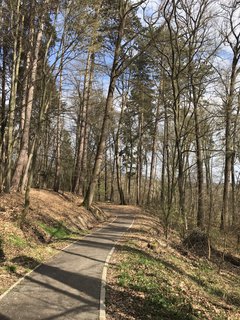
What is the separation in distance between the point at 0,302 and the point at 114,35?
2467 centimetres

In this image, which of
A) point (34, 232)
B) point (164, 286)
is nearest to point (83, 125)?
point (34, 232)

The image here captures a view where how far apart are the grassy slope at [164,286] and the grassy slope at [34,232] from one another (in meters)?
2.25

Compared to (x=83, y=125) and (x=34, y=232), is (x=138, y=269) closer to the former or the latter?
(x=34, y=232)

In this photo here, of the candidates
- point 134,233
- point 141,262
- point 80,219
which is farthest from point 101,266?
point 80,219

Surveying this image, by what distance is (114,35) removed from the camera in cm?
2784

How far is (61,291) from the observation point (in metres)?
7.66

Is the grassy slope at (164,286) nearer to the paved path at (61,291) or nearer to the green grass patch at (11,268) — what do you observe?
the paved path at (61,291)

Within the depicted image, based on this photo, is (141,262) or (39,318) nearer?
(39,318)

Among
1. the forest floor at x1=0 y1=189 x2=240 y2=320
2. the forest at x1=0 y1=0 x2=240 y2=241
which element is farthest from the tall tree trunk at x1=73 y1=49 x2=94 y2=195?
the forest floor at x1=0 y1=189 x2=240 y2=320

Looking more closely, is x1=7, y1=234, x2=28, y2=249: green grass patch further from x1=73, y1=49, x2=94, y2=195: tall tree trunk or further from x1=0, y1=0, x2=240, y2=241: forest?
x1=73, y1=49, x2=94, y2=195: tall tree trunk

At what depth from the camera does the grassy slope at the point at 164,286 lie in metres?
7.29

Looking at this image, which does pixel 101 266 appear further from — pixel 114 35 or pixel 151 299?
pixel 114 35

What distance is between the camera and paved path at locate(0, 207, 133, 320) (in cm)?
643

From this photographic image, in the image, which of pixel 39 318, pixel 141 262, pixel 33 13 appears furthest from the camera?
pixel 33 13
